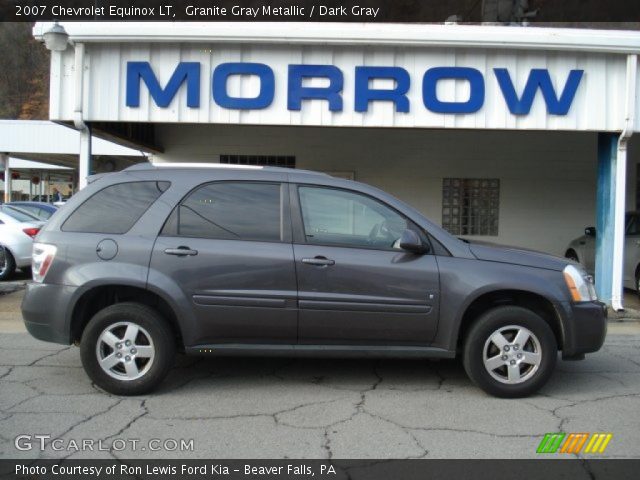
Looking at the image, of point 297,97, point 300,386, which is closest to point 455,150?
point 297,97

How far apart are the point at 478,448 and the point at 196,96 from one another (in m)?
6.36

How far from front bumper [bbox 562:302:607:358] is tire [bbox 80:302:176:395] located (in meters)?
3.19

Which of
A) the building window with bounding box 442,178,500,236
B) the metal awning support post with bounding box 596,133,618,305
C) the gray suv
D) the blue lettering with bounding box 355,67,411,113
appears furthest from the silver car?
the gray suv

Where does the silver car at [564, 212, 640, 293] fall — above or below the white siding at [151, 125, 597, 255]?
below

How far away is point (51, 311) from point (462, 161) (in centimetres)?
958

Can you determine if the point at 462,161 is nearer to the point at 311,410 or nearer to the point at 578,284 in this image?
the point at 578,284

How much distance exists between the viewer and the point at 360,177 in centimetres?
1238

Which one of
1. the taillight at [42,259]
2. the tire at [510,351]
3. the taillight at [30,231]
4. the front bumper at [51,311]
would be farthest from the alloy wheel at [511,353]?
the taillight at [30,231]

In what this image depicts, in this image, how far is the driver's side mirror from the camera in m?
4.52

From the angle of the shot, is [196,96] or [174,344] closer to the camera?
[174,344]

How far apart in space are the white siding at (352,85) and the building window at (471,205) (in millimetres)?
3997

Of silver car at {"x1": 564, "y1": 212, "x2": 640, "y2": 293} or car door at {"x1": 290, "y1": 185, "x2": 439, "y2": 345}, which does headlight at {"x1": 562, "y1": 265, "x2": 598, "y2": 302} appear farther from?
silver car at {"x1": 564, "y1": 212, "x2": 640, "y2": 293}
